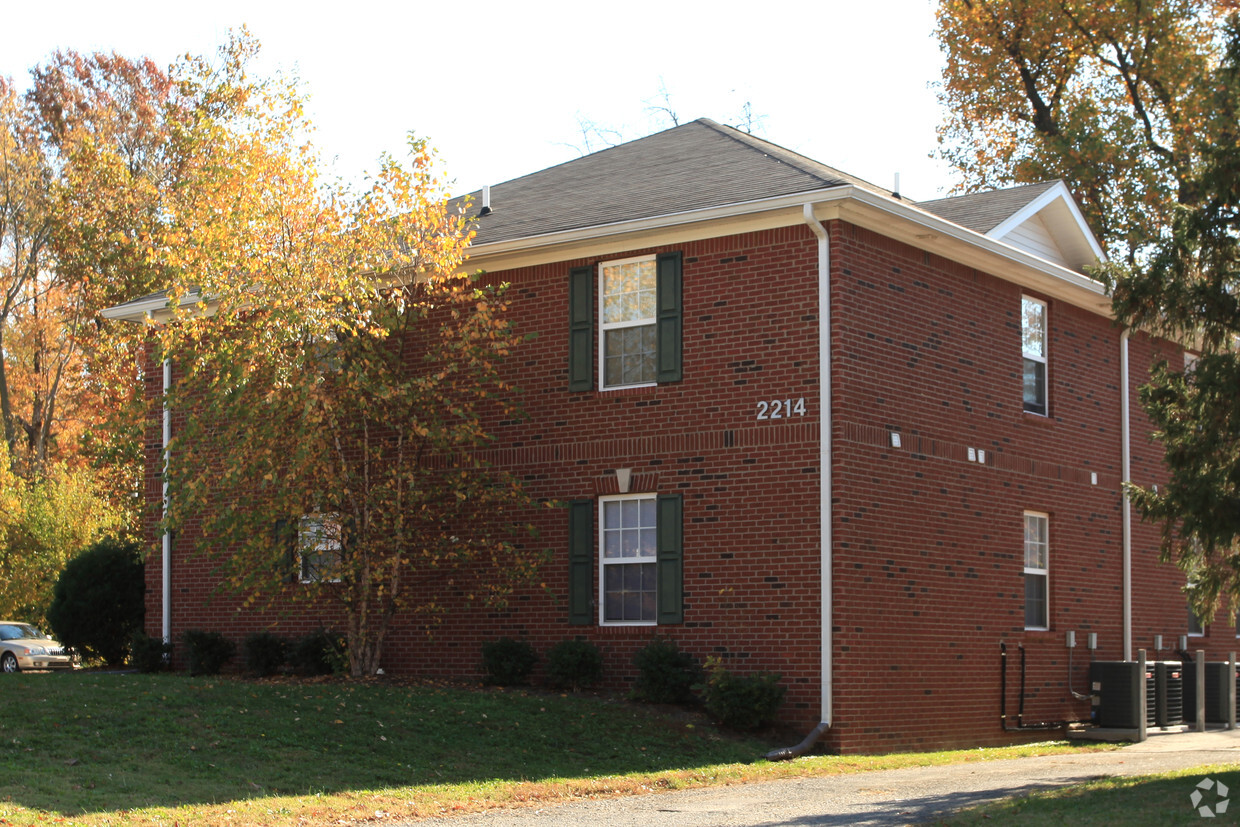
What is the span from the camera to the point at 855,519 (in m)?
15.3

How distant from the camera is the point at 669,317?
16.5 m

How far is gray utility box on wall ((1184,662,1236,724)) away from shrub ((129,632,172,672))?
15.1 metres

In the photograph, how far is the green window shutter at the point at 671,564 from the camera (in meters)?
16.0

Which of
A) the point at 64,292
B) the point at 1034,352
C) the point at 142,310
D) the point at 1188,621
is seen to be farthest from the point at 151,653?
the point at 64,292

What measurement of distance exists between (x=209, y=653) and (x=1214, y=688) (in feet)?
48.2

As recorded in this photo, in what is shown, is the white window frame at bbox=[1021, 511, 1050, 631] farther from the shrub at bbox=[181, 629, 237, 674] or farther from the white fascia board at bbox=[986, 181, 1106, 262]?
the shrub at bbox=[181, 629, 237, 674]

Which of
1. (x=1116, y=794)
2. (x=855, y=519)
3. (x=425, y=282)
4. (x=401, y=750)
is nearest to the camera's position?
(x=1116, y=794)

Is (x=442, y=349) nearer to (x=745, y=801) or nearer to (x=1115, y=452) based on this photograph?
(x=745, y=801)

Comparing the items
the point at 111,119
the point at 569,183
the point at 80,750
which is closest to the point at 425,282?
the point at 569,183

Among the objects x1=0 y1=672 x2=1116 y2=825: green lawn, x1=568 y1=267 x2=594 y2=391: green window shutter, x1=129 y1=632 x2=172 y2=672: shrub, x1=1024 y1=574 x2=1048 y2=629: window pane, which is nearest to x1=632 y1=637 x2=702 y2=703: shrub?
x1=0 y1=672 x2=1116 y2=825: green lawn

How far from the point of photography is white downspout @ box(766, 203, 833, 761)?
14.8 m

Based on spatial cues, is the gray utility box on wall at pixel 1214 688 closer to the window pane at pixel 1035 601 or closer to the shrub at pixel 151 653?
the window pane at pixel 1035 601

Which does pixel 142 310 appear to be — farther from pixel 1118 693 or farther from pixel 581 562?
pixel 1118 693

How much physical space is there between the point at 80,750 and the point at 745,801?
5609 millimetres
